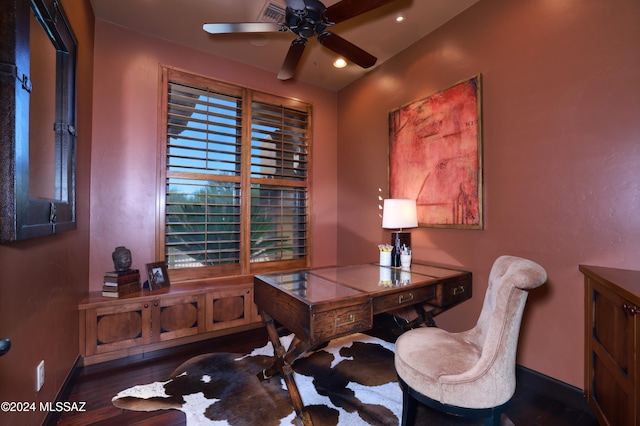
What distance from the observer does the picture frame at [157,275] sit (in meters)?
2.58

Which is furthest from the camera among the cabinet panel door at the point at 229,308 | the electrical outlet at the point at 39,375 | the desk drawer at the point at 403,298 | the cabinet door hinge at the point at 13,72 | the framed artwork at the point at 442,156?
the cabinet panel door at the point at 229,308

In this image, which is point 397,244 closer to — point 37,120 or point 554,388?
point 554,388

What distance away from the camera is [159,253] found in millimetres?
2777

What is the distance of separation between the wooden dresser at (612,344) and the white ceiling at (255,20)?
2337 mm

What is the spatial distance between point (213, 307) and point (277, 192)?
156 centimetres

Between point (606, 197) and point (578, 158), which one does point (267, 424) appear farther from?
point (578, 158)

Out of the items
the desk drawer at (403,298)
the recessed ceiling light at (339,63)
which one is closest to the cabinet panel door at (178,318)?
the desk drawer at (403,298)

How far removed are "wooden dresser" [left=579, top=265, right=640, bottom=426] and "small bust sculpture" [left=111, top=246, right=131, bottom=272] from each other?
Answer: 3285mm

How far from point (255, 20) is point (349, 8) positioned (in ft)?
3.97

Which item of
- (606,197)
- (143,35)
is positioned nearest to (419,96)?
(606,197)

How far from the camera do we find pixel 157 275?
2641mm

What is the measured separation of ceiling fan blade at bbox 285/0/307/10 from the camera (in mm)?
1626

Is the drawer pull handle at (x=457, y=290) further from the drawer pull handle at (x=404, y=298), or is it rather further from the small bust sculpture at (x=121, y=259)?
the small bust sculpture at (x=121, y=259)

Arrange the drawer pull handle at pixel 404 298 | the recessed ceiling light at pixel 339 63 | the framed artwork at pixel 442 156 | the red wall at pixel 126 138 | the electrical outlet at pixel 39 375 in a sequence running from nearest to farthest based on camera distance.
→ the electrical outlet at pixel 39 375 → the drawer pull handle at pixel 404 298 → the framed artwork at pixel 442 156 → the red wall at pixel 126 138 → the recessed ceiling light at pixel 339 63
